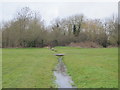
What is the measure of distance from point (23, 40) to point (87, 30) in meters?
19.6

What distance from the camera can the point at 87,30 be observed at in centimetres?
4744

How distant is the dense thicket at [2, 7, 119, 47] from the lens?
38.6m

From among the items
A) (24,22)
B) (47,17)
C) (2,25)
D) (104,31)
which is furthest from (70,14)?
(2,25)

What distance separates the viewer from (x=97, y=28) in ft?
156

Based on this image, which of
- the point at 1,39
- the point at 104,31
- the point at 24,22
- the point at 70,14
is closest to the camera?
the point at 1,39

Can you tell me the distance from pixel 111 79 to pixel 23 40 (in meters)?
34.0

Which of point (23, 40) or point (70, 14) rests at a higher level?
point (70, 14)

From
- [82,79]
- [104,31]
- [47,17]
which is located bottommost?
[82,79]

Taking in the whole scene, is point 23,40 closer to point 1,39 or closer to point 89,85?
point 1,39

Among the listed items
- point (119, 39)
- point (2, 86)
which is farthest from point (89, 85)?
point (119, 39)

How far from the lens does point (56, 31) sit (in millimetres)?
45094

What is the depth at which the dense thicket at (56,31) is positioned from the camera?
38562 mm

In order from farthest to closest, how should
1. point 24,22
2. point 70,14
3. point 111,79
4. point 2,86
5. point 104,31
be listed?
point 70,14, point 104,31, point 24,22, point 111,79, point 2,86

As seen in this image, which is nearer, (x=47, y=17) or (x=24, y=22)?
(x=24, y=22)
